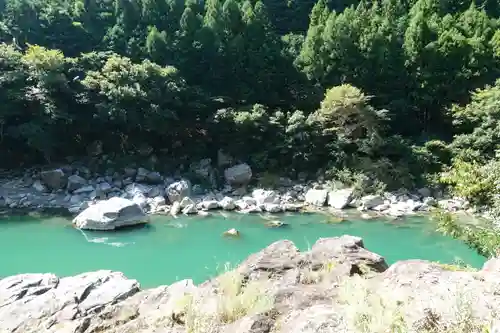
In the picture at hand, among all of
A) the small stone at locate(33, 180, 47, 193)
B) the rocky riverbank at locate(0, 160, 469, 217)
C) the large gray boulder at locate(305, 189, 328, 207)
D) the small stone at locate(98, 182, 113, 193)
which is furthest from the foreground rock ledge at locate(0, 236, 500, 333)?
the small stone at locate(33, 180, 47, 193)

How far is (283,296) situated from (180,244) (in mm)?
8407

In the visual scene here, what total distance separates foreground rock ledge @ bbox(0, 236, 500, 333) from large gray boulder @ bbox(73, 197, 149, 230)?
710cm

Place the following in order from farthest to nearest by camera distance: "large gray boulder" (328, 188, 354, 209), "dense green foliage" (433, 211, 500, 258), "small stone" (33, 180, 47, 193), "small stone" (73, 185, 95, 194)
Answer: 1. "small stone" (33, 180, 47, 193)
2. "small stone" (73, 185, 95, 194)
3. "large gray boulder" (328, 188, 354, 209)
4. "dense green foliage" (433, 211, 500, 258)

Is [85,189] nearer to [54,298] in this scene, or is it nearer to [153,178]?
[153,178]

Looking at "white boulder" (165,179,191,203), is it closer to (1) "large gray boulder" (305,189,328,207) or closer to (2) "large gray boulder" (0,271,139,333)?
(1) "large gray boulder" (305,189,328,207)

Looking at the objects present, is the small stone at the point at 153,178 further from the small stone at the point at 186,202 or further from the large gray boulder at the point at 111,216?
the large gray boulder at the point at 111,216

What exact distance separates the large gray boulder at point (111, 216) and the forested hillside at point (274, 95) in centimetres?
476

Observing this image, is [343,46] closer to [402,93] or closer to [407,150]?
[402,93]

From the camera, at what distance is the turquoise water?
9.96 m

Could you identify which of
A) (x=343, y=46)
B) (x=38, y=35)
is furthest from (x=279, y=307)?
(x=38, y=35)

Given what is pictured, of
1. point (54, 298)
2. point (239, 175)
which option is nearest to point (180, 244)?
point (239, 175)

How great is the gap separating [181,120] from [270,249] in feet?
44.8

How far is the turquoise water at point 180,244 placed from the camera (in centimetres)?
996

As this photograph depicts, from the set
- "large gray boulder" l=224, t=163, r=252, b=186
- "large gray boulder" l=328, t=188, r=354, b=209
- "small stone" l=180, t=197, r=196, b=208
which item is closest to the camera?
"small stone" l=180, t=197, r=196, b=208
